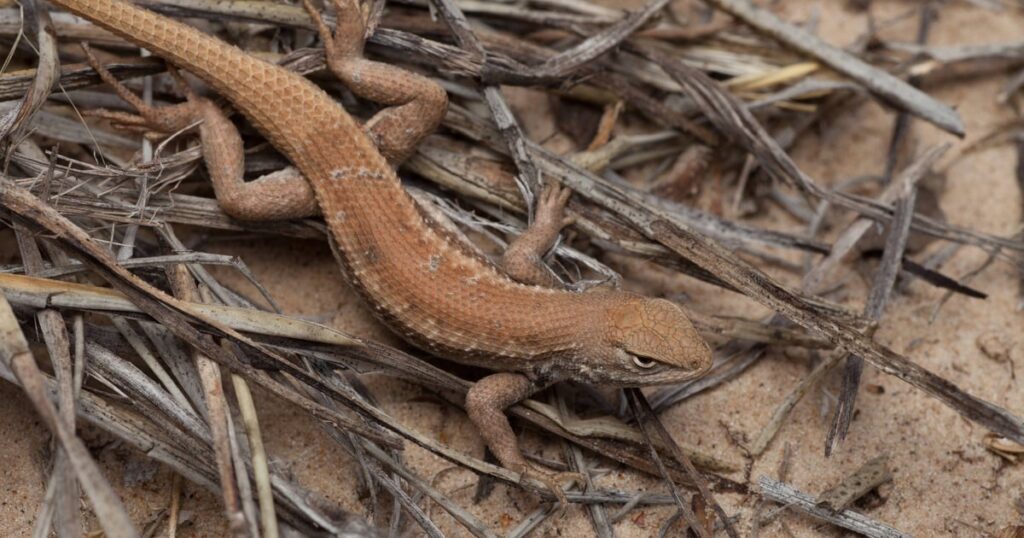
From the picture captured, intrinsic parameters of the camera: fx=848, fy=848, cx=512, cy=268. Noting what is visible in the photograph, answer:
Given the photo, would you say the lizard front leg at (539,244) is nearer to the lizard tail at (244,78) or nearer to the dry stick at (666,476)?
the dry stick at (666,476)

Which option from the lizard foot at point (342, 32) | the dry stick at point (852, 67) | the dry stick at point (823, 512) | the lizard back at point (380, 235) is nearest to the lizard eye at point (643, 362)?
Answer: the lizard back at point (380, 235)

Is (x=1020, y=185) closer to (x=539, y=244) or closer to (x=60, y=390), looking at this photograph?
(x=539, y=244)

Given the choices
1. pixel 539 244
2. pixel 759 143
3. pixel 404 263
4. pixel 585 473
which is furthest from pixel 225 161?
pixel 759 143

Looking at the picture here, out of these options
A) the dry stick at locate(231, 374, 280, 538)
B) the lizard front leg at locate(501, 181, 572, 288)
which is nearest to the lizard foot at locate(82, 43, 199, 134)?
the dry stick at locate(231, 374, 280, 538)

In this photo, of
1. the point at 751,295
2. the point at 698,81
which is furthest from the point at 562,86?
the point at 751,295

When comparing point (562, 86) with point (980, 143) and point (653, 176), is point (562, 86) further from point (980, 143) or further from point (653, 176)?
point (980, 143)
